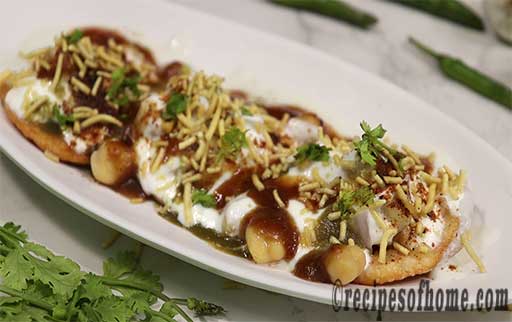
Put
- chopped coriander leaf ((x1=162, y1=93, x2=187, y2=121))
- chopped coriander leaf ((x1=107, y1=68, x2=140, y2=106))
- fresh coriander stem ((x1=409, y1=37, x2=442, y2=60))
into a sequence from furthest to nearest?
fresh coriander stem ((x1=409, y1=37, x2=442, y2=60)), chopped coriander leaf ((x1=107, y1=68, x2=140, y2=106)), chopped coriander leaf ((x1=162, y1=93, x2=187, y2=121))

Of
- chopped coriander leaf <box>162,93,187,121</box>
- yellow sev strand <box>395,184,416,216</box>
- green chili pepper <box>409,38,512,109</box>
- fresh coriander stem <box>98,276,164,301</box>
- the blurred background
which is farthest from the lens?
the blurred background

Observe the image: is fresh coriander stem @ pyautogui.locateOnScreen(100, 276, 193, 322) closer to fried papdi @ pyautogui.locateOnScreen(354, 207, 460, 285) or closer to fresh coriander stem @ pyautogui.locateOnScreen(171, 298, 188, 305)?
fresh coriander stem @ pyautogui.locateOnScreen(171, 298, 188, 305)

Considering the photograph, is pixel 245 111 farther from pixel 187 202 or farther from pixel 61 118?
pixel 61 118

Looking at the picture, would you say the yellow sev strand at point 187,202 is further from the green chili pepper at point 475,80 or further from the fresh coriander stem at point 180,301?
the green chili pepper at point 475,80

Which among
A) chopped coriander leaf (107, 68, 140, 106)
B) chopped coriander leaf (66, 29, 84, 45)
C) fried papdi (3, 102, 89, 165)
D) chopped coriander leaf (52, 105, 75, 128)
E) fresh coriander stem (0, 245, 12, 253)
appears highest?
chopped coriander leaf (66, 29, 84, 45)

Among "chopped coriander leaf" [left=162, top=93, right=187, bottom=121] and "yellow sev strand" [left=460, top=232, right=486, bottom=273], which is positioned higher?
"chopped coriander leaf" [left=162, top=93, right=187, bottom=121]

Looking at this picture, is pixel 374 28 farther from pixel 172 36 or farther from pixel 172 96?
pixel 172 96

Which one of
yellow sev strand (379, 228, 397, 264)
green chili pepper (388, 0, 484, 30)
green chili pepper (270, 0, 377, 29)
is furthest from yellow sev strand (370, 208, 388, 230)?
green chili pepper (388, 0, 484, 30)
